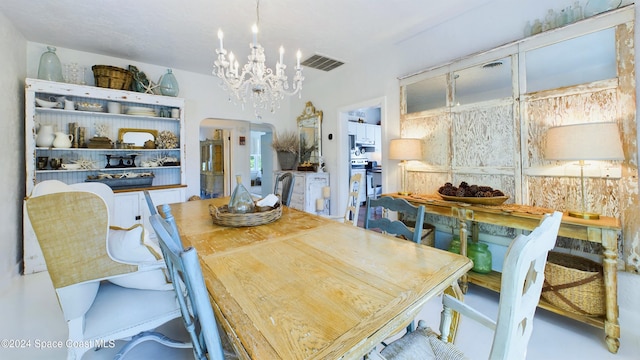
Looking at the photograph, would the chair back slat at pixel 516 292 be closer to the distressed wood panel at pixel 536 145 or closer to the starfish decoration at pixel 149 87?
the distressed wood panel at pixel 536 145

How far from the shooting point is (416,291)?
863mm

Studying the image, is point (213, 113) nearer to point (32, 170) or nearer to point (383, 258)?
point (32, 170)

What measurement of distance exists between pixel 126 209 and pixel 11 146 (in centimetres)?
123

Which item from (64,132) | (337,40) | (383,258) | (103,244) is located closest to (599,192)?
(383,258)

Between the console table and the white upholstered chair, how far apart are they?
225 centimetres

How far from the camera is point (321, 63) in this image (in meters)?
3.97

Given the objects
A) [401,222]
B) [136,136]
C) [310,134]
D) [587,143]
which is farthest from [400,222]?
[136,136]

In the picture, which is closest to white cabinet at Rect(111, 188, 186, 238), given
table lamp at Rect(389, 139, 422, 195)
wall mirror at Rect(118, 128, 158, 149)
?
wall mirror at Rect(118, 128, 158, 149)

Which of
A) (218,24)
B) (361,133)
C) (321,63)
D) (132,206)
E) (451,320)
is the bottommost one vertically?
(451,320)

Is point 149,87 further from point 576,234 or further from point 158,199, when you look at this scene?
point 576,234

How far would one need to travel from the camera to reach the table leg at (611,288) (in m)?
1.56

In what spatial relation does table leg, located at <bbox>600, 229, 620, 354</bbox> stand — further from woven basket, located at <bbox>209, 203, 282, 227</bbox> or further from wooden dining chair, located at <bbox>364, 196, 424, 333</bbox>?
woven basket, located at <bbox>209, 203, 282, 227</bbox>

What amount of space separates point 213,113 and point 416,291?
14.8 feet

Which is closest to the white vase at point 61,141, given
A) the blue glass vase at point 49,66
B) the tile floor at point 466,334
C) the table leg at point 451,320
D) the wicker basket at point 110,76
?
the blue glass vase at point 49,66
